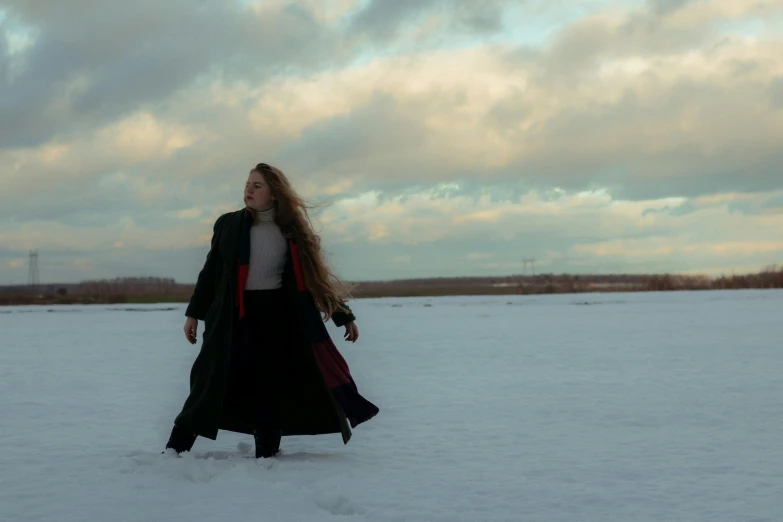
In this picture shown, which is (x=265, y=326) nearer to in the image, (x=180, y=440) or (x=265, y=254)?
(x=265, y=254)

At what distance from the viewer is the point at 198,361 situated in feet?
16.2

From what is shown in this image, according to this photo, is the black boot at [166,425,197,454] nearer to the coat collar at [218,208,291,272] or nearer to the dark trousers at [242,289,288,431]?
the dark trousers at [242,289,288,431]

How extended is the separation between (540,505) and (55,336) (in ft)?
53.7

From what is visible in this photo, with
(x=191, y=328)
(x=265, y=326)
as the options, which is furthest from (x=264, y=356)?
(x=191, y=328)

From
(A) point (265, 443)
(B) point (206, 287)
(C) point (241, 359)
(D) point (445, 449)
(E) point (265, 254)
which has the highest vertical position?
(E) point (265, 254)

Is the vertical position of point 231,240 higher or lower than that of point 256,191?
lower

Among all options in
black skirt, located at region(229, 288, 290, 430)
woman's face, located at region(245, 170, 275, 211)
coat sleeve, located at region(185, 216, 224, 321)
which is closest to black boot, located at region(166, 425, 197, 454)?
black skirt, located at region(229, 288, 290, 430)

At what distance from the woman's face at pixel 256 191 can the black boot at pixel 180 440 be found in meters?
1.35

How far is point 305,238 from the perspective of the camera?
4.94m

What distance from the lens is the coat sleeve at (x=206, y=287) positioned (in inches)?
195

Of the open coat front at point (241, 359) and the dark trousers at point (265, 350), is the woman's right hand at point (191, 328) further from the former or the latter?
the dark trousers at point (265, 350)

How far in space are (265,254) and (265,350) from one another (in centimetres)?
54

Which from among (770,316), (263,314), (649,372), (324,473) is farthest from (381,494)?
(770,316)

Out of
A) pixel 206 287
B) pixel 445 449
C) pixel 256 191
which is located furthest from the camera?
pixel 445 449
